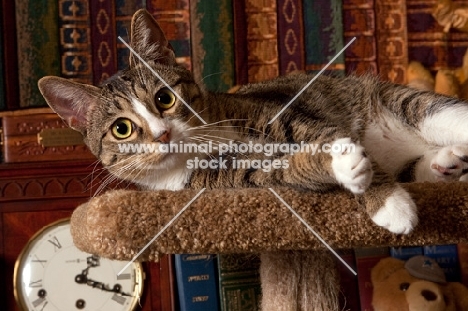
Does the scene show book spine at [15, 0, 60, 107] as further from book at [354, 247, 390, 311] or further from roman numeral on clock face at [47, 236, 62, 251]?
book at [354, 247, 390, 311]

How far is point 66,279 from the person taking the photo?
1653 mm

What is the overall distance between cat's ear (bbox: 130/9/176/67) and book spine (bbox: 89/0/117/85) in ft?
2.77

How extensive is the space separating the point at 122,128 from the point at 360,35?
4.27 feet

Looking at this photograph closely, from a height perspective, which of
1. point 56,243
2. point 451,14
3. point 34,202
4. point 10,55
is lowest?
point 56,243

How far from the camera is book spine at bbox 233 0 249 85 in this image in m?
1.88

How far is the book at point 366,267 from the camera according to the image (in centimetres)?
174

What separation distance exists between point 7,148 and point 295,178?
49.0 inches

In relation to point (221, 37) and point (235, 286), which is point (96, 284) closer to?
point (235, 286)

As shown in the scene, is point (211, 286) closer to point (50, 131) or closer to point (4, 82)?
point (50, 131)

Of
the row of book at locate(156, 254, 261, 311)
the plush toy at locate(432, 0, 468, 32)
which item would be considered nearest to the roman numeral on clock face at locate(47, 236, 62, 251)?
the row of book at locate(156, 254, 261, 311)

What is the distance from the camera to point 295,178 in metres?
0.83

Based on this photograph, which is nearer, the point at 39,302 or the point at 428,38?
the point at 39,302

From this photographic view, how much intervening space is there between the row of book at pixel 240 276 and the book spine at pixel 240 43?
0.71 metres

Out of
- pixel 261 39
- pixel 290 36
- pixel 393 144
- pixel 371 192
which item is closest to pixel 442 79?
pixel 290 36
